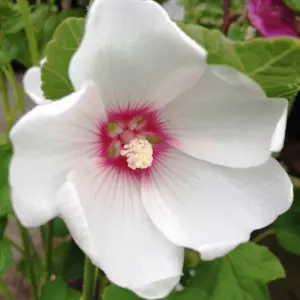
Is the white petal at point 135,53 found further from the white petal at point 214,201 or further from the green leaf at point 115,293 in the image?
the green leaf at point 115,293

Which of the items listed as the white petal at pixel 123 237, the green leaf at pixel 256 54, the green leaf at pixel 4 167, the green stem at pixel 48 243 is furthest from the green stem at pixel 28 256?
the green leaf at pixel 256 54

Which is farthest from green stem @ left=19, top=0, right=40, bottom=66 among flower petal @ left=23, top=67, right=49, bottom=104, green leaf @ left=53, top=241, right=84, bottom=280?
green leaf @ left=53, top=241, right=84, bottom=280

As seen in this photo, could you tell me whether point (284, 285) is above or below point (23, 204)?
below

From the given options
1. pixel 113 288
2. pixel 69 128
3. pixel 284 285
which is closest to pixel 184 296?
pixel 113 288

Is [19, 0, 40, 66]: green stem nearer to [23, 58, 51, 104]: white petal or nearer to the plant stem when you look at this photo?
[23, 58, 51, 104]: white petal

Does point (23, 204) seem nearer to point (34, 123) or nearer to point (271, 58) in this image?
point (34, 123)
